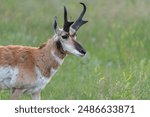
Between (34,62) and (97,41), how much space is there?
8396 mm

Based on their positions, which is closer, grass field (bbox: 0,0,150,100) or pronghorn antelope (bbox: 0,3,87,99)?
pronghorn antelope (bbox: 0,3,87,99)

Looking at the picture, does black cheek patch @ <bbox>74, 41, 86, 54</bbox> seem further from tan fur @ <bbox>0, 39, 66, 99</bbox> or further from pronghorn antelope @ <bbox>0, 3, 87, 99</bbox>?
tan fur @ <bbox>0, 39, 66, 99</bbox>

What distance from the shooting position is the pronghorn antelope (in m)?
12.6

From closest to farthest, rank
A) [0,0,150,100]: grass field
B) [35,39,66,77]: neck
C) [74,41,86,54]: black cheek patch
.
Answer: [74,41,86,54]: black cheek patch, [35,39,66,77]: neck, [0,0,150,100]: grass field

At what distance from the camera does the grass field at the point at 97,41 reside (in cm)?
1423

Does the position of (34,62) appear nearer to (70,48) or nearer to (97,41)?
(70,48)

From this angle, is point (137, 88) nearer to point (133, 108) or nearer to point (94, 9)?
point (133, 108)

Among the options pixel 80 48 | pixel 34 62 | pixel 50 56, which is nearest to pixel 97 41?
pixel 50 56

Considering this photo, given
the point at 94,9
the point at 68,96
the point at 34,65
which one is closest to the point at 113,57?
the point at 94,9

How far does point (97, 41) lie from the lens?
21.2m

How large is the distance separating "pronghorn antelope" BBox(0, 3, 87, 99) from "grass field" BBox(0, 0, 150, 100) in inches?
45.6

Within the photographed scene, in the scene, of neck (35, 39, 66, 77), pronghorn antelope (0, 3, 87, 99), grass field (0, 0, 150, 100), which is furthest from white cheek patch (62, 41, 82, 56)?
grass field (0, 0, 150, 100)

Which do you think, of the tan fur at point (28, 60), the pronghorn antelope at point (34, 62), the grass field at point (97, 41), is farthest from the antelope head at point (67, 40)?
the grass field at point (97, 41)

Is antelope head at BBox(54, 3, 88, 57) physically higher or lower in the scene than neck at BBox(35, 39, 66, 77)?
higher
